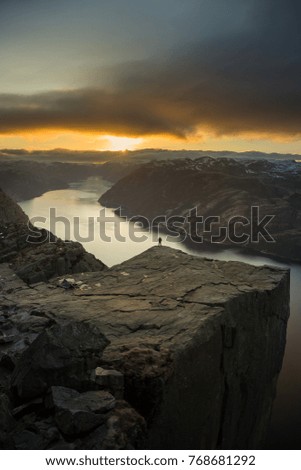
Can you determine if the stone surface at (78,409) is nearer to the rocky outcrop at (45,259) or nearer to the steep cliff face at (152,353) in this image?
the steep cliff face at (152,353)


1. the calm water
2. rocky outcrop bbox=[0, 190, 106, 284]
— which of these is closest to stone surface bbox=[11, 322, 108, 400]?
rocky outcrop bbox=[0, 190, 106, 284]

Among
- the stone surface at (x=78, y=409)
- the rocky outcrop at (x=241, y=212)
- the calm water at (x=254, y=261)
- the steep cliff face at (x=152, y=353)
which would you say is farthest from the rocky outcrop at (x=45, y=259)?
the rocky outcrop at (x=241, y=212)

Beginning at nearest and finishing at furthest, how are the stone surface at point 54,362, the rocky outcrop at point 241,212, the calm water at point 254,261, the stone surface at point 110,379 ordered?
1. the stone surface at point 54,362
2. the stone surface at point 110,379
3. the calm water at point 254,261
4. the rocky outcrop at point 241,212

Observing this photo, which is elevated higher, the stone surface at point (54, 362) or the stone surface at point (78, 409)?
the stone surface at point (54, 362)

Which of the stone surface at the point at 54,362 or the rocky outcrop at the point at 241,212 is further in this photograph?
the rocky outcrop at the point at 241,212

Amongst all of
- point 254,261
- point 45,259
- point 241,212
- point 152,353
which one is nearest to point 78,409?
point 152,353

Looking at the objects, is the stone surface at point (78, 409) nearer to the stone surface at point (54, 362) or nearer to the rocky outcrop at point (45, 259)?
the stone surface at point (54, 362)

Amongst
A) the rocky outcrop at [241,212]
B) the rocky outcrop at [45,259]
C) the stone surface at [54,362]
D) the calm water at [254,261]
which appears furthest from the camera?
the rocky outcrop at [241,212]

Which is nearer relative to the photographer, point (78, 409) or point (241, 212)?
point (78, 409)

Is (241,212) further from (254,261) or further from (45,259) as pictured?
(45,259)
